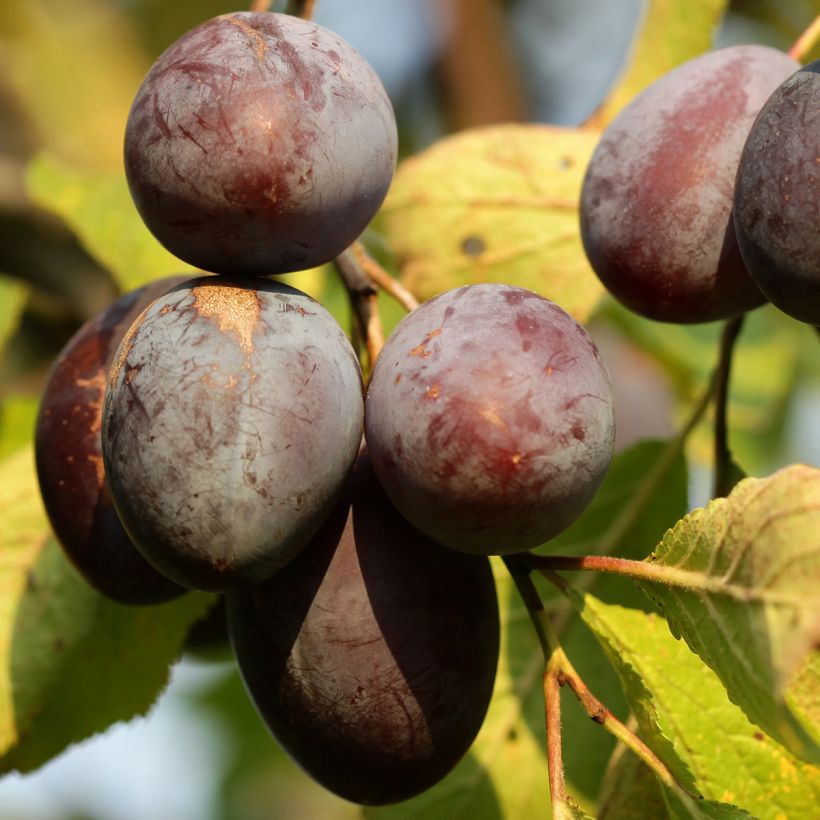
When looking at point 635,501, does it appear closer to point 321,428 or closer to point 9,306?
point 321,428

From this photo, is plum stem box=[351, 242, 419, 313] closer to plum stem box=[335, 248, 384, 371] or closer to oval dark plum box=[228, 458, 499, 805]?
plum stem box=[335, 248, 384, 371]

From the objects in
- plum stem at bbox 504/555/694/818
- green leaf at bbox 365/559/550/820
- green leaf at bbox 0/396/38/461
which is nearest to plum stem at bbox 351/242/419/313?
plum stem at bbox 504/555/694/818

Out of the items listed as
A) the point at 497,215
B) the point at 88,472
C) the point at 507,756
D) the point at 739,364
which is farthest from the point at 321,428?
the point at 739,364

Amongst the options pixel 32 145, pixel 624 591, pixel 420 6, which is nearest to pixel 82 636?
pixel 624 591

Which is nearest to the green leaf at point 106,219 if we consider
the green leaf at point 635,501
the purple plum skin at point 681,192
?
the green leaf at point 635,501

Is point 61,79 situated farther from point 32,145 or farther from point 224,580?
point 224,580

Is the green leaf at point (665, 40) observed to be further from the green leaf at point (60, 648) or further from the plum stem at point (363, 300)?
the green leaf at point (60, 648)
